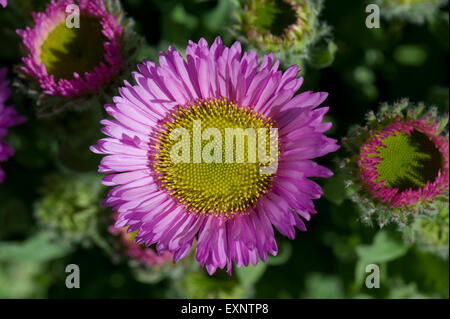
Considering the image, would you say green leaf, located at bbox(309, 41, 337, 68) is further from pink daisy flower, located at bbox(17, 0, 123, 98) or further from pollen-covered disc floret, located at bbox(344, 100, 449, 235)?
pink daisy flower, located at bbox(17, 0, 123, 98)

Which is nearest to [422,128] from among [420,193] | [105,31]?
[420,193]

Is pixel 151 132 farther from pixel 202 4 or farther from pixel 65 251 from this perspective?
pixel 65 251

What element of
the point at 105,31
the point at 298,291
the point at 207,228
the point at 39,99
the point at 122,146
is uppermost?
the point at 105,31

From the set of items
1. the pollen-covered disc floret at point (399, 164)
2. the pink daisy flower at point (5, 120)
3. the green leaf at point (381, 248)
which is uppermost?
the pink daisy flower at point (5, 120)

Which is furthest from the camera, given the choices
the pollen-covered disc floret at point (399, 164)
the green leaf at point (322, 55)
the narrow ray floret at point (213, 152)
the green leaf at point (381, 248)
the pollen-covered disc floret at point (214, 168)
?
the green leaf at point (381, 248)

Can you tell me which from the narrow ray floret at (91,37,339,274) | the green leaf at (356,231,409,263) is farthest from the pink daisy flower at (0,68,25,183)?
the green leaf at (356,231,409,263)

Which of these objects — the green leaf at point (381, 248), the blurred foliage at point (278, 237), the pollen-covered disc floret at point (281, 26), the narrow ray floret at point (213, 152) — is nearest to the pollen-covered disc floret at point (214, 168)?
the narrow ray floret at point (213, 152)

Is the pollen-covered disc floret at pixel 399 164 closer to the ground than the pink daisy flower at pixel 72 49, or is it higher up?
closer to the ground

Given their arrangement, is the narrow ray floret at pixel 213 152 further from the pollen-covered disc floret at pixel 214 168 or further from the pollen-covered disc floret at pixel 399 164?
the pollen-covered disc floret at pixel 399 164
